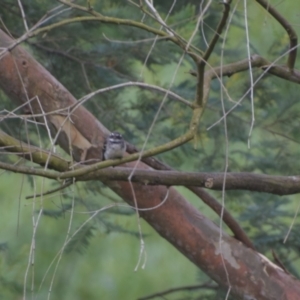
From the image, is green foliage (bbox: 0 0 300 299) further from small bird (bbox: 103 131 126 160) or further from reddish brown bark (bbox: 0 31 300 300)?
small bird (bbox: 103 131 126 160)

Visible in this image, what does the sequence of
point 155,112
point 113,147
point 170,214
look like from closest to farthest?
point 113,147, point 170,214, point 155,112

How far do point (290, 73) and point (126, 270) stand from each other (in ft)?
13.5

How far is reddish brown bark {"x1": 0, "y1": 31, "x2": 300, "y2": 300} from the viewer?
3.16 metres

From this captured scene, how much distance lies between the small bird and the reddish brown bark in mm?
128

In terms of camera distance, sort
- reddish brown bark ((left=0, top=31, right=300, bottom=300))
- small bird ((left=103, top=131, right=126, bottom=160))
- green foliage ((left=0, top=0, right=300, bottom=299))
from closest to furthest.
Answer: small bird ((left=103, top=131, right=126, bottom=160)), reddish brown bark ((left=0, top=31, right=300, bottom=300)), green foliage ((left=0, top=0, right=300, bottom=299))

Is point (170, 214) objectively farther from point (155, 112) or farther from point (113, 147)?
point (155, 112)

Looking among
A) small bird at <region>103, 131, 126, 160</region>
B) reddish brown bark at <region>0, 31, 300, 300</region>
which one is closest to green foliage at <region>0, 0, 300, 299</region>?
reddish brown bark at <region>0, 31, 300, 300</region>

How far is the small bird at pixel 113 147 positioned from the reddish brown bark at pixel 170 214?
0.42ft

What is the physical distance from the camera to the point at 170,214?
3.22 metres

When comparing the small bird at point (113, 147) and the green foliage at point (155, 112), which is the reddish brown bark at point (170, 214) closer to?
the small bird at point (113, 147)

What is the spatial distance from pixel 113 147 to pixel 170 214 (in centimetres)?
39

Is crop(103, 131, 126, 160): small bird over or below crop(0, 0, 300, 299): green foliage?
over

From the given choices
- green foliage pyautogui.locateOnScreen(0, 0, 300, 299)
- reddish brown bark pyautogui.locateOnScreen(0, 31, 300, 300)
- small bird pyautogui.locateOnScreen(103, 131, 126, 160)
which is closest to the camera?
small bird pyautogui.locateOnScreen(103, 131, 126, 160)

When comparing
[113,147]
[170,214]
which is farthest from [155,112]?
[113,147]
